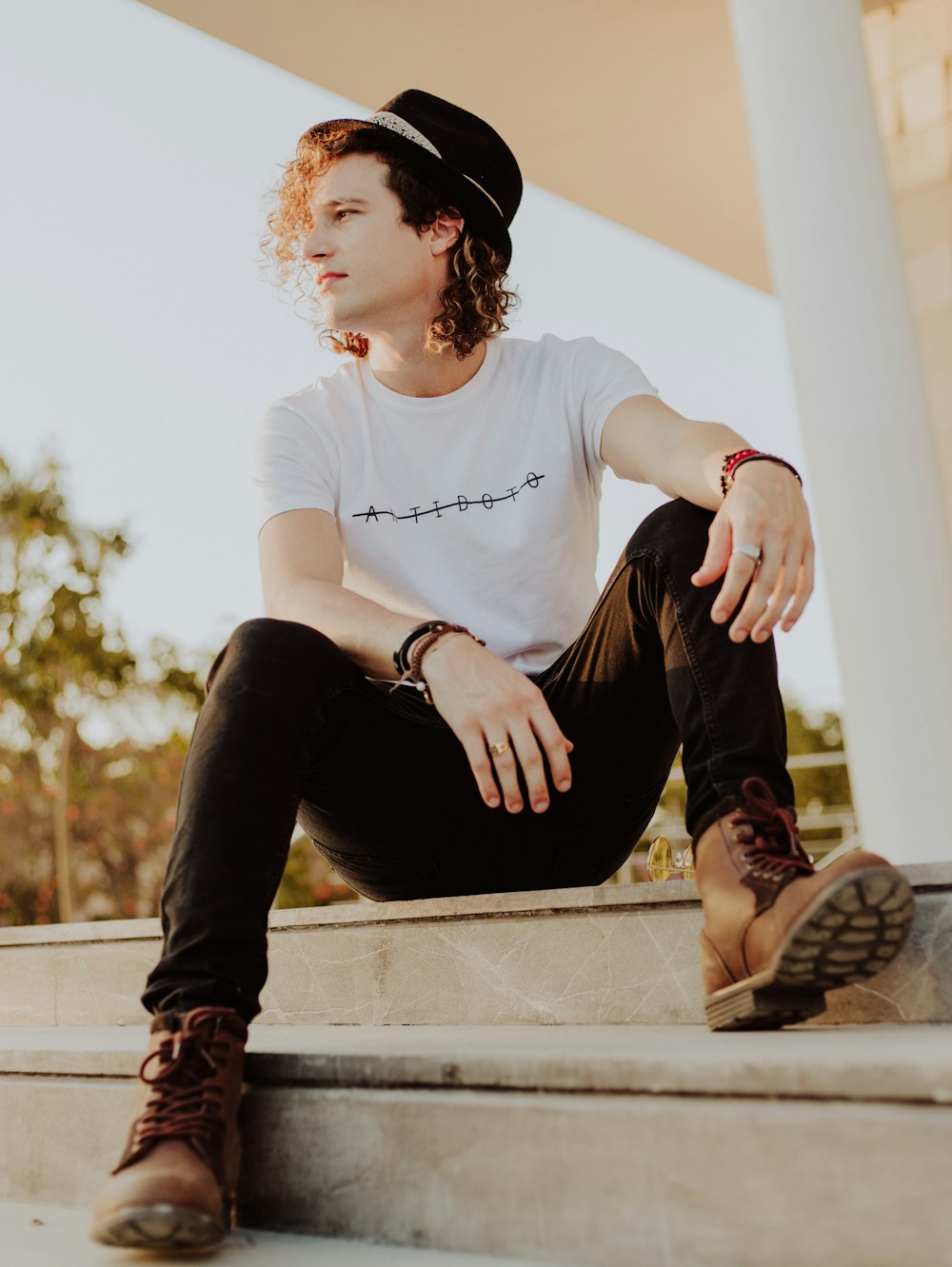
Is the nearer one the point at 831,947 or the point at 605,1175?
the point at 605,1175

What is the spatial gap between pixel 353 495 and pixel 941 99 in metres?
3.72

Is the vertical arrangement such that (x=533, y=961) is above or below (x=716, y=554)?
below

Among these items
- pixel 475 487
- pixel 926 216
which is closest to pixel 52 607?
pixel 926 216

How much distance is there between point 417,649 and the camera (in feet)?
4.82

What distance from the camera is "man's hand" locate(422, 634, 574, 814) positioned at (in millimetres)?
1357

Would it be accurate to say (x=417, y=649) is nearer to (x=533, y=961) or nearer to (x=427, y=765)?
(x=427, y=765)

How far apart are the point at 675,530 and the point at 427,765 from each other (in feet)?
1.52

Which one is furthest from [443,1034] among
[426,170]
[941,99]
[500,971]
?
[941,99]

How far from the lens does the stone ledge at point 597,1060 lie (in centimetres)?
84

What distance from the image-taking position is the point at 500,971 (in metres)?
1.59

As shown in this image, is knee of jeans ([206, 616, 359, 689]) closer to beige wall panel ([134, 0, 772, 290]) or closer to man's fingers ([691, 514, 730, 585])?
man's fingers ([691, 514, 730, 585])

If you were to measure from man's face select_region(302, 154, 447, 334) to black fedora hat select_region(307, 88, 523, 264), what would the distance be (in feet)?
0.24

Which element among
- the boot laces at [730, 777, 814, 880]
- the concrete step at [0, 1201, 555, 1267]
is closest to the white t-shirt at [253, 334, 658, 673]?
the boot laces at [730, 777, 814, 880]

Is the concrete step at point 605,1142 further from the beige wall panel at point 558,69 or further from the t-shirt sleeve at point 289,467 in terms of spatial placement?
the beige wall panel at point 558,69
